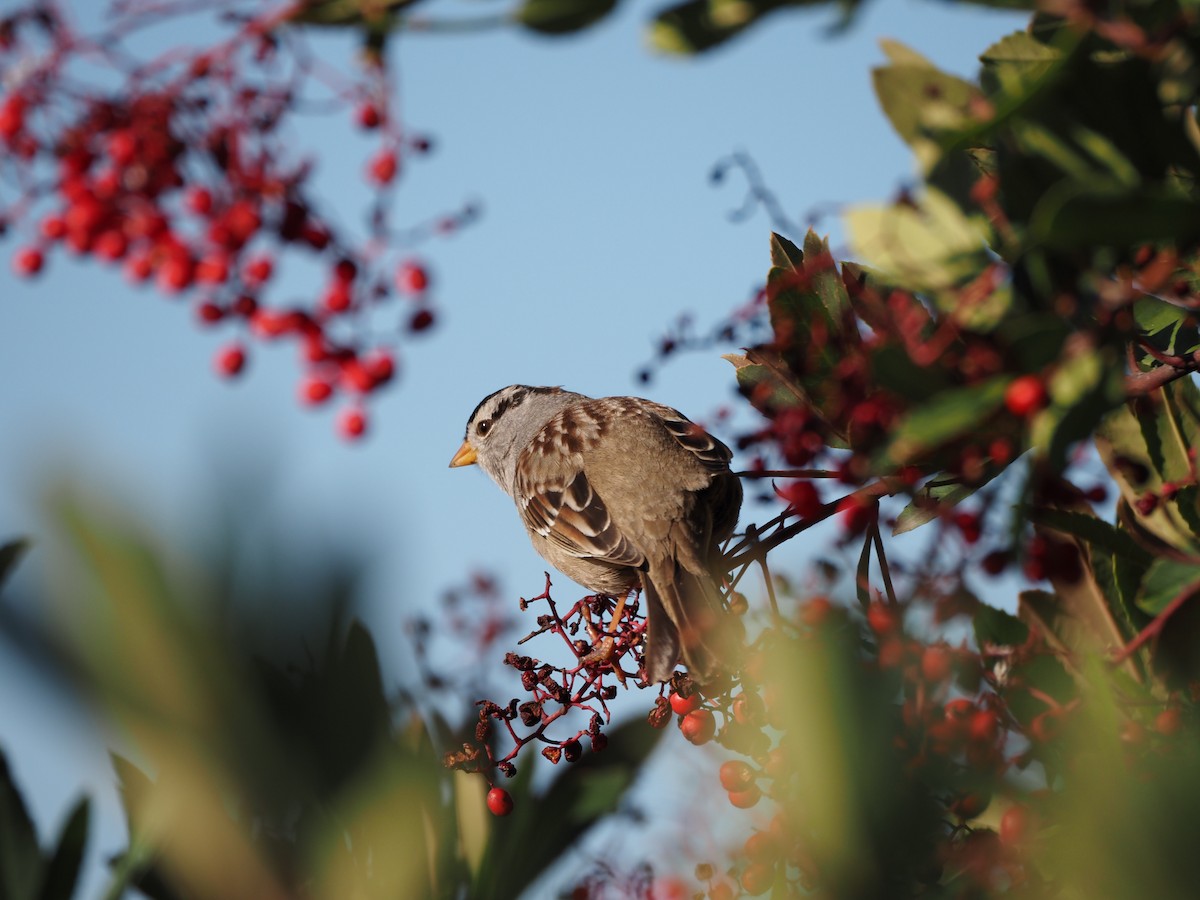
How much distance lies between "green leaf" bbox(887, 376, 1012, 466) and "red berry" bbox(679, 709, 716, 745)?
1.74 m

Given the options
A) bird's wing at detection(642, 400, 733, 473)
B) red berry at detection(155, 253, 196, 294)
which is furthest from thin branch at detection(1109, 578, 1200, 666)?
bird's wing at detection(642, 400, 733, 473)

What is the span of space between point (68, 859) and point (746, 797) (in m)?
1.53

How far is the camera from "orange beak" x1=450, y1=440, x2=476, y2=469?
21.7ft

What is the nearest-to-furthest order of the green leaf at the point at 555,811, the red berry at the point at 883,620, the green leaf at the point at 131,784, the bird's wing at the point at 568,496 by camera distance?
1. the red berry at the point at 883,620
2. the green leaf at the point at 131,784
3. the green leaf at the point at 555,811
4. the bird's wing at the point at 568,496

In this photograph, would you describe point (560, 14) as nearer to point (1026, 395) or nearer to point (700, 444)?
point (1026, 395)

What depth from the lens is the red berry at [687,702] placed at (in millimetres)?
3262

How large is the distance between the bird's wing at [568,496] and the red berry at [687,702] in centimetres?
124

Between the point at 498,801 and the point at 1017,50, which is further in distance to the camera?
the point at 498,801

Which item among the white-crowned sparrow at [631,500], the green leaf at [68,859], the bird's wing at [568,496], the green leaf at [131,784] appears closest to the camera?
the green leaf at [68,859]

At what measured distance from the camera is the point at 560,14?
1.55 m

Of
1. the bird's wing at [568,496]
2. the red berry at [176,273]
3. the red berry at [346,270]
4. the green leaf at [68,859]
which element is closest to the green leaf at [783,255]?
the red berry at [346,270]

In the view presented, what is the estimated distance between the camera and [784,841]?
2332 mm

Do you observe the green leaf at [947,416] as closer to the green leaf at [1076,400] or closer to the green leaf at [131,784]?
the green leaf at [1076,400]

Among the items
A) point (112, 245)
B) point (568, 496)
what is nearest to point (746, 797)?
point (112, 245)
